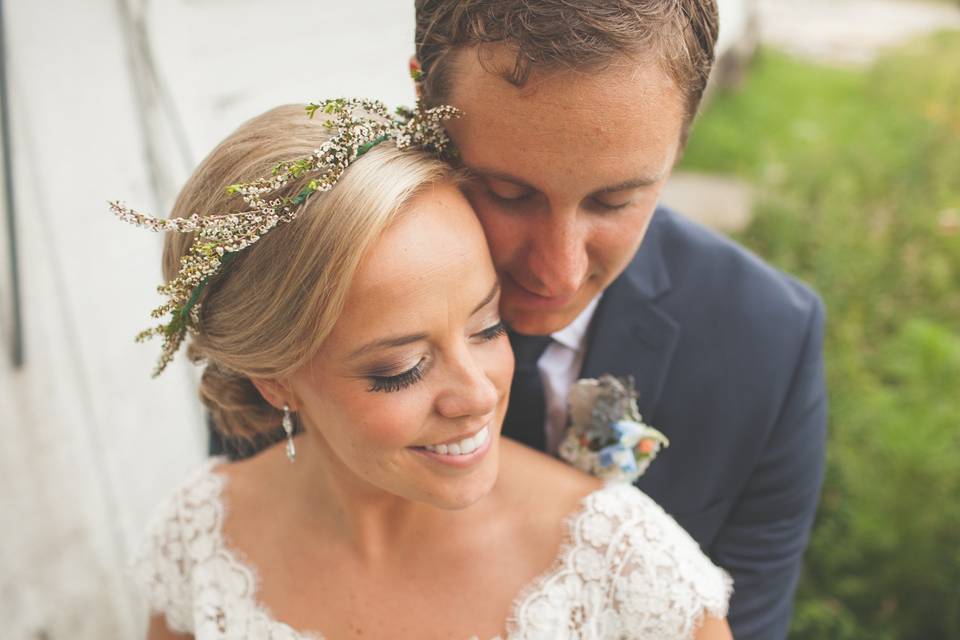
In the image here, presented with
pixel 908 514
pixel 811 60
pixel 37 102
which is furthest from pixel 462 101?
pixel 811 60

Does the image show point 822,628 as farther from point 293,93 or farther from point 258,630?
point 293,93

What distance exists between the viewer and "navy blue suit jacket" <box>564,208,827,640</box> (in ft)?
8.12

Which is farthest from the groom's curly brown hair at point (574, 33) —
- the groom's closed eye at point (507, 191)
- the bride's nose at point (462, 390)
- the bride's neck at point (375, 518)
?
the bride's neck at point (375, 518)

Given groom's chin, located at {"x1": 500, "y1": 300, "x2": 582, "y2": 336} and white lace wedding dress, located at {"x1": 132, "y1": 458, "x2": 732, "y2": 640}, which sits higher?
groom's chin, located at {"x1": 500, "y1": 300, "x2": 582, "y2": 336}

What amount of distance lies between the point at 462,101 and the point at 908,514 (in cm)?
288

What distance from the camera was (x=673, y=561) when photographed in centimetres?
193

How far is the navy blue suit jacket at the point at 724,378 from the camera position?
247cm

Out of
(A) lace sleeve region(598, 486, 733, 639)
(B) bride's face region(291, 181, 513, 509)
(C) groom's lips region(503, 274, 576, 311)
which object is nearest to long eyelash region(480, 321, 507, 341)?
(B) bride's face region(291, 181, 513, 509)

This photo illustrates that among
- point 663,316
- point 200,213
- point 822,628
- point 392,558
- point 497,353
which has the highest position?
point 200,213

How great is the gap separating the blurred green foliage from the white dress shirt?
74.2 inches

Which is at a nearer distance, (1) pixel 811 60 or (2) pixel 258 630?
(2) pixel 258 630

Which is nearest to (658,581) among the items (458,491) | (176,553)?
(458,491)

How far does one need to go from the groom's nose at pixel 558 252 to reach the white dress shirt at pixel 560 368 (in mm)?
549

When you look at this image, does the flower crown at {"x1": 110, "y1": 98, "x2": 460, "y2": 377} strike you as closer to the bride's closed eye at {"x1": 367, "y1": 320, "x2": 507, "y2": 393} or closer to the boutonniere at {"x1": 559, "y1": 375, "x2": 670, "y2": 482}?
the bride's closed eye at {"x1": 367, "y1": 320, "x2": 507, "y2": 393}
